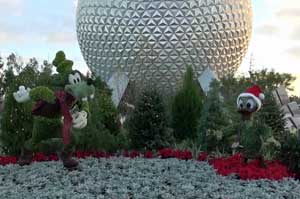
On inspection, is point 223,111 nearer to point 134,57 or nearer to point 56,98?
point 56,98

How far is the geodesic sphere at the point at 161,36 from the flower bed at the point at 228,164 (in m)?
11.1

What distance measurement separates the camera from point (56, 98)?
26.6ft

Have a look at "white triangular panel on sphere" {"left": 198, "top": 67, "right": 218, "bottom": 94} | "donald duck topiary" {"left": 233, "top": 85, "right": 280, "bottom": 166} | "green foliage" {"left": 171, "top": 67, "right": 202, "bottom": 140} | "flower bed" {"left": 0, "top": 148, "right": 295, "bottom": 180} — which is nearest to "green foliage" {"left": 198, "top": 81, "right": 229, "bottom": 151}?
"flower bed" {"left": 0, "top": 148, "right": 295, "bottom": 180}

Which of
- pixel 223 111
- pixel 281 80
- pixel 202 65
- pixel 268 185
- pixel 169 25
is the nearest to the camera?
pixel 268 185

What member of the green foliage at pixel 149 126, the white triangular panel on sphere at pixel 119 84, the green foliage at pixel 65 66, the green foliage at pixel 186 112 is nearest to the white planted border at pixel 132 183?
the green foliage at pixel 65 66

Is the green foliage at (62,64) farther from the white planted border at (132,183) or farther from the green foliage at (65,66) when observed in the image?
the white planted border at (132,183)

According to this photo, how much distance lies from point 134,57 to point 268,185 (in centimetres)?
1417

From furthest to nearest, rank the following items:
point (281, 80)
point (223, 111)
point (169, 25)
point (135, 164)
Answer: point (281, 80) → point (169, 25) → point (223, 111) → point (135, 164)

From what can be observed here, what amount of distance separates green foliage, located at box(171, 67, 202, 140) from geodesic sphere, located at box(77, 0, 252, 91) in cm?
657

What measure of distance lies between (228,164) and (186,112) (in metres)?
5.70

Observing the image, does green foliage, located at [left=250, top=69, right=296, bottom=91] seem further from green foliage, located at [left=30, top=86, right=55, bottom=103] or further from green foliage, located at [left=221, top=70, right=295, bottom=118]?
green foliage, located at [left=30, top=86, right=55, bottom=103]

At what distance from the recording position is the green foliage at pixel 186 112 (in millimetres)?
13961

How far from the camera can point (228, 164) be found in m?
8.46

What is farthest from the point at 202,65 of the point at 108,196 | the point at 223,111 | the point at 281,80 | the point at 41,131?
the point at 108,196
